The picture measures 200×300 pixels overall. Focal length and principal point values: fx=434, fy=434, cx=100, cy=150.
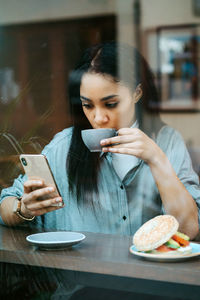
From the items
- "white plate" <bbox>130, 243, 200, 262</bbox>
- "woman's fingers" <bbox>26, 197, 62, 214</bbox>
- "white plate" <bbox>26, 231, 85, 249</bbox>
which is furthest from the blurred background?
"white plate" <bbox>130, 243, 200, 262</bbox>

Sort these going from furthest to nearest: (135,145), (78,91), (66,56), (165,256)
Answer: (66,56) < (78,91) < (135,145) < (165,256)

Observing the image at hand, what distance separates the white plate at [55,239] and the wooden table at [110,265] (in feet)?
0.06

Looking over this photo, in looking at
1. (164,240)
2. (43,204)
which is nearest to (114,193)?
(43,204)

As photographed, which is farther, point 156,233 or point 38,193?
point 38,193

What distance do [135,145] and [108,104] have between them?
0.13 metres

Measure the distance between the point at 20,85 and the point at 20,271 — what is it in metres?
0.57

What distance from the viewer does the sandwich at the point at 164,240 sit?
2.66 feet

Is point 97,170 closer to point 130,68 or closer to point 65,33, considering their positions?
point 130,68

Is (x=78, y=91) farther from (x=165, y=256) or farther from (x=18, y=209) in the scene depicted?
(x=165, y=256)

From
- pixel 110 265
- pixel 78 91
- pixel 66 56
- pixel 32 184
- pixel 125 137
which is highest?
pixel 66 56

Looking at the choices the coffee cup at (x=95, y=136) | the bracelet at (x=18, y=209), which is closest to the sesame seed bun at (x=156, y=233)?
the coffee cup at (x=95, y=136)

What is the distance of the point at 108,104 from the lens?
1.05 metres

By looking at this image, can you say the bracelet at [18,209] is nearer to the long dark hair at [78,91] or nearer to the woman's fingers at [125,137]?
the long dark hair at [78,91]

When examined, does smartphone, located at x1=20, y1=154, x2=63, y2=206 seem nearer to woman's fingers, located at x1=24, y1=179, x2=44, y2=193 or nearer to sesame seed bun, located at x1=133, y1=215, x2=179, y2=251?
woman's fingers, located at x1=24, y1=179, x2=44, y2=193
